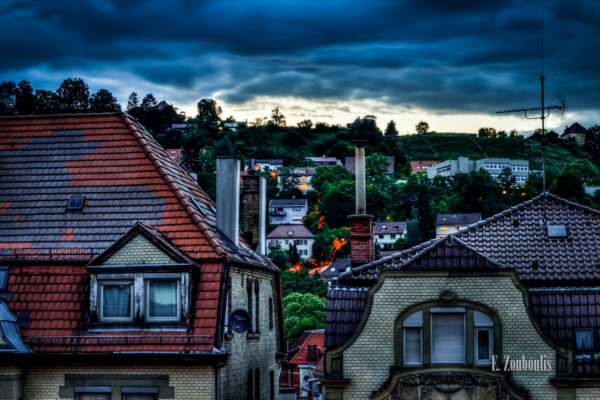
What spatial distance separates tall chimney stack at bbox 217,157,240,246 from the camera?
24.5 metres

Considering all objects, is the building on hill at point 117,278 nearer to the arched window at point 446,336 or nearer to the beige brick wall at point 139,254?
the beige brick wall at point 139,254

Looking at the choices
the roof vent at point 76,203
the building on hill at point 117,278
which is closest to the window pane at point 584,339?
the building on hill at point 117,278

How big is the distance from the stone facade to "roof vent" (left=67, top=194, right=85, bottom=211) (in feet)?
27.1

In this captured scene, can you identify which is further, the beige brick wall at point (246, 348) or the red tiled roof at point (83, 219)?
the beige brick wall at point (246, 348)

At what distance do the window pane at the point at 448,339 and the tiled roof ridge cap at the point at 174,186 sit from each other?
5.66 meters

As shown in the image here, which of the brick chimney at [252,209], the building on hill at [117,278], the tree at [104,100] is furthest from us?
the tree at [104,100]

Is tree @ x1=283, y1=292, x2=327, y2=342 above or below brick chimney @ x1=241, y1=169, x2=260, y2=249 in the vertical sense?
below

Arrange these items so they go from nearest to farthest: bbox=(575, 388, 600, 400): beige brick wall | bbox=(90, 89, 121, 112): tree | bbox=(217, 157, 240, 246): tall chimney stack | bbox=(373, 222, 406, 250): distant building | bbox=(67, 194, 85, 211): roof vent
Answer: bbox=(575, 388, 600, 400): beige brick wall < bbox=(67, 194, 85, 211): roof vent < bbox=(217, 157, 240, 246): tall chimney stack < bbox=(90, 89, 121, 112): tree < bbox=(373, 222, 406, 250): distant building

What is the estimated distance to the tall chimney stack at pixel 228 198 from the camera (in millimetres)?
24453

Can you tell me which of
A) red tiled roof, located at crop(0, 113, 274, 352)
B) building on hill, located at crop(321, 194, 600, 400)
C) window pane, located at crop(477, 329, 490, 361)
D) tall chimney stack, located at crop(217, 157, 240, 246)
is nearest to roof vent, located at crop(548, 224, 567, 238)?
building on hill, located at crop(321, 194, 600, 400)

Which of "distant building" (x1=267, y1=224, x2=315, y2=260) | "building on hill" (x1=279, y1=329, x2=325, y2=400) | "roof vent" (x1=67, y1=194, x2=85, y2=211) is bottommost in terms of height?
"building on hill" (x1=279, y1=329, x2=325, y2=400)

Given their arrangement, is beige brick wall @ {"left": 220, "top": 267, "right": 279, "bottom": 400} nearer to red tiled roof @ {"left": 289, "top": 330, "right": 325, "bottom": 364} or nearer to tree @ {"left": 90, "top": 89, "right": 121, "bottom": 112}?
red tiled roof @ {"left": 289, "top": 330, "right": 325, "bottom": 364}

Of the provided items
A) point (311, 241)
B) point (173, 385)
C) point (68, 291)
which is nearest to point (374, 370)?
point (173, 385)

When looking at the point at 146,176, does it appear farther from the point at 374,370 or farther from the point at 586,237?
the point at 586,237
